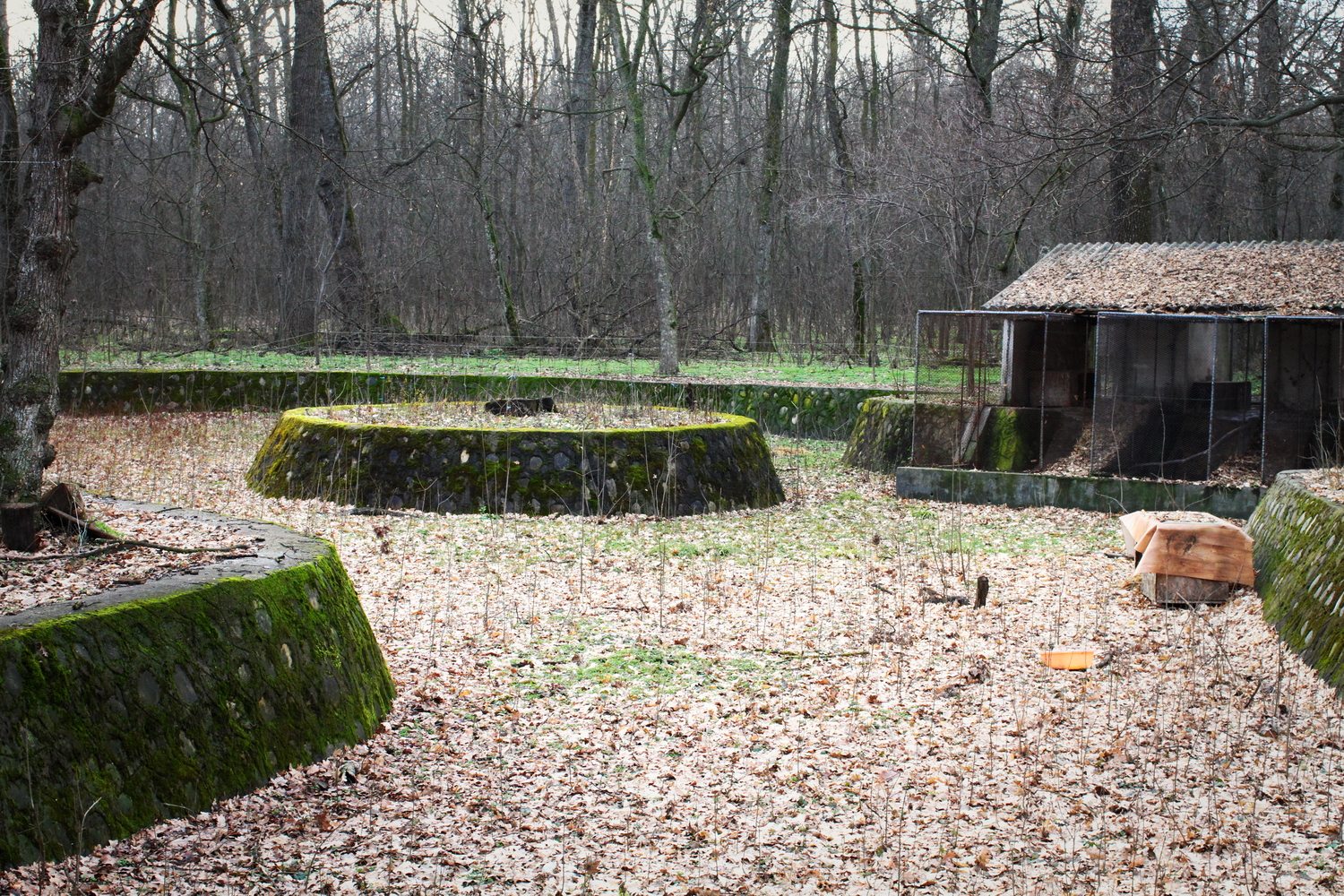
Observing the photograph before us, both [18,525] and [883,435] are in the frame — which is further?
[883,435]

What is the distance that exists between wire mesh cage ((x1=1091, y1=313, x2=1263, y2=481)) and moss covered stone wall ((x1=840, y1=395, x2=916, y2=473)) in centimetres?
225

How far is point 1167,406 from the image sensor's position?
42.3 ft

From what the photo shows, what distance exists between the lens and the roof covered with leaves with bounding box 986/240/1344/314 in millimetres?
11648

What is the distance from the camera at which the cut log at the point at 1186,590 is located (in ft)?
24.1

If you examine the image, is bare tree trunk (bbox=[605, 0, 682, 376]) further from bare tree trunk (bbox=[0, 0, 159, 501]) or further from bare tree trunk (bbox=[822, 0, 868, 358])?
bare tree trunk (bbox=[0, 0, 159, 501])

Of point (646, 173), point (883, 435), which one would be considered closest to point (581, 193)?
point (646, 173)

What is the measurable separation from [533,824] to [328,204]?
21655 millimetres

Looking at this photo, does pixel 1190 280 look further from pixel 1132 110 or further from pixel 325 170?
pixel 325 170

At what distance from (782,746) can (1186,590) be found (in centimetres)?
369

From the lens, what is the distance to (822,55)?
3478 centimetres

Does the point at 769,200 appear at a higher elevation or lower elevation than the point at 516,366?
higher

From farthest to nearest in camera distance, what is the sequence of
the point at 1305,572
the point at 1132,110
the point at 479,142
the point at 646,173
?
the point at 479,142, the point at 646,173, the point at 1132,110, the point at 1305,572

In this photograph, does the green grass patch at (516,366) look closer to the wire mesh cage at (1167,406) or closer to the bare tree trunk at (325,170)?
the bare tree trunk at (325,170)

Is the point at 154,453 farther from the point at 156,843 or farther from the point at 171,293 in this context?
the point at 171,293
